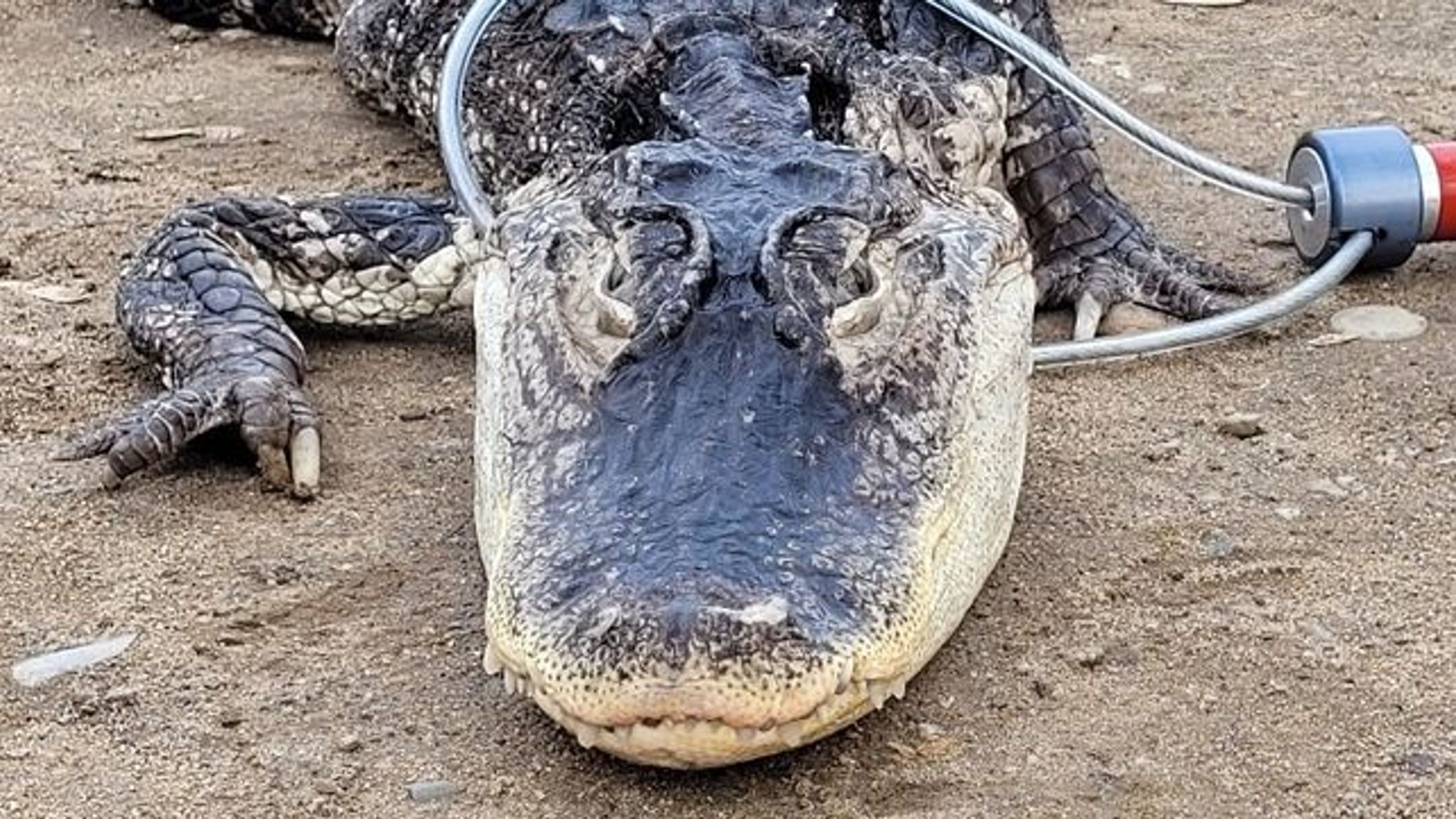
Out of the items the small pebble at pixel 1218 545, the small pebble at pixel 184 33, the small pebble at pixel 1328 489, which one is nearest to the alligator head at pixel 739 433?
the small pebble at pixel 1218 545

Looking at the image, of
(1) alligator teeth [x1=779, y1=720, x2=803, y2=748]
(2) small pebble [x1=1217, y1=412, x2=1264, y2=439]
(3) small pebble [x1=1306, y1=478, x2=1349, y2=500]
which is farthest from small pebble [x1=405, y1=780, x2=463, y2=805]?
(2) small pebble [x1=1217, y1=412, x2=1264, y2=439]

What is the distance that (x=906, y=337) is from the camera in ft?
9.25

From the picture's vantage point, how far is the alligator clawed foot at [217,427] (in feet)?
11.5

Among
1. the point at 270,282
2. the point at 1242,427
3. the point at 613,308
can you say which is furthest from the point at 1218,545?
the point at 270,282

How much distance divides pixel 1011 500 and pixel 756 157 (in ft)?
1.91

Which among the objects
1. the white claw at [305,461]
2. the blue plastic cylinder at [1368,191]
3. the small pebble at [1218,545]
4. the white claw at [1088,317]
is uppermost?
the blue plastic cylinder at [1368,191]

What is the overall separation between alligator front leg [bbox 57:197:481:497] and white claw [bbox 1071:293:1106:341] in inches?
44.6

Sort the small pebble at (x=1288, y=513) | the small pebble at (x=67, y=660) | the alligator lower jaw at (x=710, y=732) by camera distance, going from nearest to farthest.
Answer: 1. the alligator lower jaw at (x=710, y=732)
2. the small pebble at (x=67, y=660)
3. the small pebble at (x=1288, y=513)

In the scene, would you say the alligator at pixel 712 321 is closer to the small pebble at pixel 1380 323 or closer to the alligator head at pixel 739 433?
the alligator head at pixel 739 433

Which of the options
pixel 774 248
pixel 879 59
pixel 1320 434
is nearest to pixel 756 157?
pixel 774 248

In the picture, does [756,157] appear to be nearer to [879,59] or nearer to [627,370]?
[627,370]

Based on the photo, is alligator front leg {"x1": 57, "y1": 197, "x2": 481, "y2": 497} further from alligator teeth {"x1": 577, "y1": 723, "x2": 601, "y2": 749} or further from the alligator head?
alligator teeth {"x1": 577, "y1": 723, "x2": 601, "y2": 749}

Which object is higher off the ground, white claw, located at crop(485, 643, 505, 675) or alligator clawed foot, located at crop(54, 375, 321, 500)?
white claw, located at crop(485, 643, 505, 675)

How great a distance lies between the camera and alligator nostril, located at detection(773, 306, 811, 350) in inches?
105
